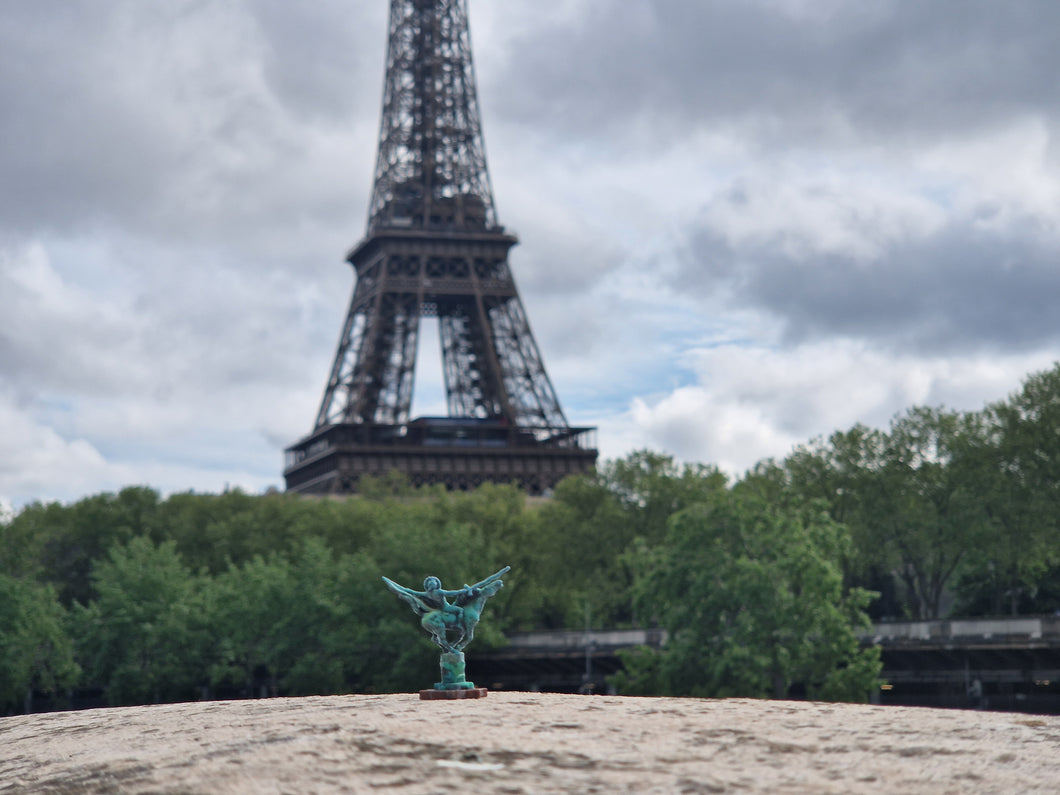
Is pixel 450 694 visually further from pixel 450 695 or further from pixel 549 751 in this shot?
pixel 549 751

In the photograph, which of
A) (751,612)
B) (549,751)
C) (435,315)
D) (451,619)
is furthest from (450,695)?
(435,315)

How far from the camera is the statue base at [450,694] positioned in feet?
76.3

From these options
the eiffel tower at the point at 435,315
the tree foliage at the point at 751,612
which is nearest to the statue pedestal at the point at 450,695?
the tree foliage at the point at 751,612

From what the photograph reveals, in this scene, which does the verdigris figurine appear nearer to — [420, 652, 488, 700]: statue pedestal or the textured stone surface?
[420, 652, 488, 700]: statue pedestal

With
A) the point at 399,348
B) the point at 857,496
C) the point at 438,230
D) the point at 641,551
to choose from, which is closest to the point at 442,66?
the point at 438,230

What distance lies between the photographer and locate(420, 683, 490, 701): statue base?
76.3 feet

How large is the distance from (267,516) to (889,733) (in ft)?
241

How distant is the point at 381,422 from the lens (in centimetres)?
11681

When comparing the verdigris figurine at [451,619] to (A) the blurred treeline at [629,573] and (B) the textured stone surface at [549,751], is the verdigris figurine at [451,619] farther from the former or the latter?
(A) the blurred treeline at [629,573]

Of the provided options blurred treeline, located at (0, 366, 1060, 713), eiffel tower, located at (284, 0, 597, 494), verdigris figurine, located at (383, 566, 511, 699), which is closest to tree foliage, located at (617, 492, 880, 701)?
blurred treeline, located at (0, 366, 1060, 713)

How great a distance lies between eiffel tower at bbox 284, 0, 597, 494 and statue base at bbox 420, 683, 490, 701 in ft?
293

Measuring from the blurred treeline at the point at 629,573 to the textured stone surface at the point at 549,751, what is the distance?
27956 millimetres

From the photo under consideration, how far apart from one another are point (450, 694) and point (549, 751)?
5756 mm

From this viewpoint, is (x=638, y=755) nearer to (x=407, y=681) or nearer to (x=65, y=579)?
(x=407, y=681)
